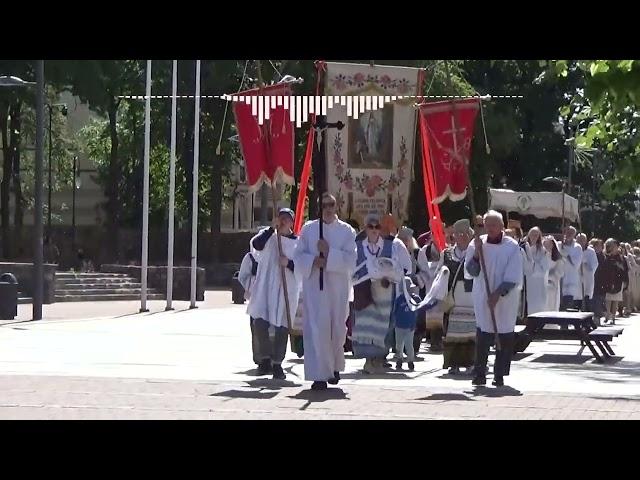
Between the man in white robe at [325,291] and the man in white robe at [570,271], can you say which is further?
the man in white robe at [570,271]

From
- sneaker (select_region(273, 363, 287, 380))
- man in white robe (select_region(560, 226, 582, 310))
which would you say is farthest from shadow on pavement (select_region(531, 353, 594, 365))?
man in white robe (select_region(560, 226, 582, 310))

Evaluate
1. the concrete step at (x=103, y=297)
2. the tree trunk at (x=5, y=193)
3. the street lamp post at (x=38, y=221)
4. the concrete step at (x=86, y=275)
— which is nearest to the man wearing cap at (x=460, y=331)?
the street lamp post at (x=38, y=221)

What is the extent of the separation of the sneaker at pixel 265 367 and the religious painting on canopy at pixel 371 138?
21.4 feet

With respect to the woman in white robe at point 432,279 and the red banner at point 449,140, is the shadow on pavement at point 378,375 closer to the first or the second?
the woman in white robe at point 432,279

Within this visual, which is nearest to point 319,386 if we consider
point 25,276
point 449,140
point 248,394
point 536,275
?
point 248,394

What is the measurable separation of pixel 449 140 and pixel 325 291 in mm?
9074

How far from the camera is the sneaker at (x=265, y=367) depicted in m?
18.0

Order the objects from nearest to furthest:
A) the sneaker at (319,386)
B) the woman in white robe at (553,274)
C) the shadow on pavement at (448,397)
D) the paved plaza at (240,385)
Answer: the paved plaza at (240,385) < the shadow on pavement at (448,397) < the sneaker at (319,386) < the woman in white robe at (553,274)

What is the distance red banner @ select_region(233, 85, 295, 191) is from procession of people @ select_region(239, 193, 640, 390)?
1.99 metres

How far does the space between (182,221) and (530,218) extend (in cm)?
2134

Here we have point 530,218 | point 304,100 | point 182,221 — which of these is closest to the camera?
point 304,100

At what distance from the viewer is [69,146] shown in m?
79.7
